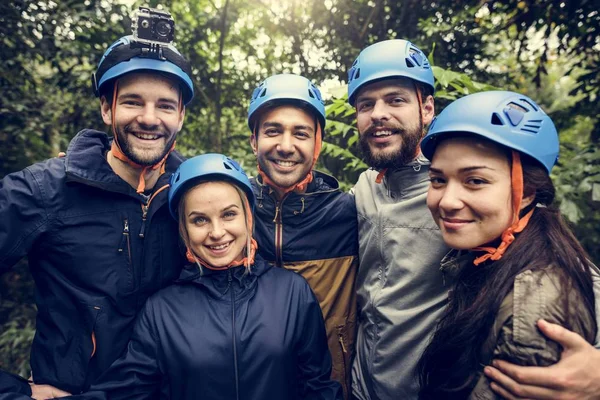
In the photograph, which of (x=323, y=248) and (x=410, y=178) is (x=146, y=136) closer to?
(x=323, y=248)

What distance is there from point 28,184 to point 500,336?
3115mm

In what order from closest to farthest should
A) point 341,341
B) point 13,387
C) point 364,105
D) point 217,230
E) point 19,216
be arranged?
point 13,387 → point 19,216 → point 217,230 → point 341,341 → point 364,105

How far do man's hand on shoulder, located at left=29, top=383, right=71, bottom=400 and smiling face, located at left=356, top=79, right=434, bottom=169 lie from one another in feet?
9.45

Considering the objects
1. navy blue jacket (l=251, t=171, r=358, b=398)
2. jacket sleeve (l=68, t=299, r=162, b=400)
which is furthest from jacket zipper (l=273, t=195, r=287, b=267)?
jacket sleeve (l=68, t=299, r=162, b=400)

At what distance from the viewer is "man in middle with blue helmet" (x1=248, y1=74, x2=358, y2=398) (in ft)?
11.7

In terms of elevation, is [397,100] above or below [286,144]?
above

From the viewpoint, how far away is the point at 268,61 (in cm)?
994

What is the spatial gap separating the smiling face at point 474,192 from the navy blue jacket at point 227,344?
130 centimetres

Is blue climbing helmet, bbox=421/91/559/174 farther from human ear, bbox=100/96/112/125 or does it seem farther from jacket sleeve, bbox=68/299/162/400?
human ear, bbox=100/96/112/125

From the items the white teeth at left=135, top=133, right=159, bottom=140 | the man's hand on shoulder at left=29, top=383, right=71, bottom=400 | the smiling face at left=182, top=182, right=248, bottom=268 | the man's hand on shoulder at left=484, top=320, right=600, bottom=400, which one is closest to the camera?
the man's hand on shoulder at left=484, top=320, right=600, bottom=400

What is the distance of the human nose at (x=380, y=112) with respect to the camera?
11.2 feet

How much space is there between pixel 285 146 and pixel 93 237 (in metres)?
1.69

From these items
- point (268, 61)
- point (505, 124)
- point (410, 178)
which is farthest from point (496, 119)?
point (268, 61)

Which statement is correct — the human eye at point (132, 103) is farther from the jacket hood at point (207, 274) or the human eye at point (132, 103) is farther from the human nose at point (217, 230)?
the jacket hood at point (207, 274)
